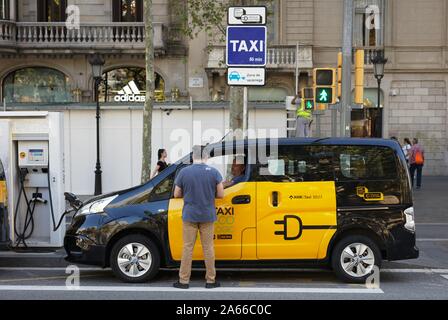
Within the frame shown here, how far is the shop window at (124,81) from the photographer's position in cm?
2712

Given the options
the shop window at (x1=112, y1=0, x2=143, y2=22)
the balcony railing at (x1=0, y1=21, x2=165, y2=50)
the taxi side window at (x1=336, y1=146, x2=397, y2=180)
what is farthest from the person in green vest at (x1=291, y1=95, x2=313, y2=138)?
the shop window at (x1=112, y1=0, x2=143, y2=22)

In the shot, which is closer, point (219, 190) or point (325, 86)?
point (219, 190)

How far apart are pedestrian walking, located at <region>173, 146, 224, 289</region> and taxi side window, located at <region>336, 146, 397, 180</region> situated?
1.68 meters


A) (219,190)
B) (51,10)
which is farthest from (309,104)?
(51,10)

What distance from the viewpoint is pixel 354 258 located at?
305 inches

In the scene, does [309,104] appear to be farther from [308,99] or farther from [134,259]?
[134,259]

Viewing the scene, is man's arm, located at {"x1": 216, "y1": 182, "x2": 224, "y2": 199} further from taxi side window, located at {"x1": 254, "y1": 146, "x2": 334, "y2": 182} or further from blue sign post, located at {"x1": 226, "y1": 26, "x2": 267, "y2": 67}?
blue sign post, located at {"x1": 226, "y1": 26, "x2": 267, "y2": 67}

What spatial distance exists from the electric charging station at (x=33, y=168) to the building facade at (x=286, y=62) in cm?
1733

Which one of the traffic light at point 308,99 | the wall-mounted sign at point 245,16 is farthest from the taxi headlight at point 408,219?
the traffic light at point 308,99

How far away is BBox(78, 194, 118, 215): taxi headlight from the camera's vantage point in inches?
308

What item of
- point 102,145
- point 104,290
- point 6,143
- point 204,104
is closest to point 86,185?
point 102,145

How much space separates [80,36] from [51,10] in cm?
245

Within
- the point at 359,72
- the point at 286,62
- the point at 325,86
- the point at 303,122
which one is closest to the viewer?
the point at 359,72

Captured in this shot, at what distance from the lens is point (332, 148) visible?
7.84 m
